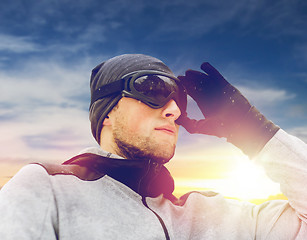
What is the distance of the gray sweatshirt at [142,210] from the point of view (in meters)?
1.85

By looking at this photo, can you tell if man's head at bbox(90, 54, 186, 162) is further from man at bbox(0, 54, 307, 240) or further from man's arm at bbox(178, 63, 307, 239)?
man's arm at bbox(178, 63, 307, 239)

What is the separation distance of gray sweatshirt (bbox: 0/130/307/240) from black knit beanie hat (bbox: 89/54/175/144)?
0.84 metres

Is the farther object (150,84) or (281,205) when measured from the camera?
(150,84)

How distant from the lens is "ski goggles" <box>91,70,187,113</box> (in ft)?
9.27

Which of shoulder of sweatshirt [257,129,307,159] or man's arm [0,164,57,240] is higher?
shoulder of sweatshirt [257,129,307,159]

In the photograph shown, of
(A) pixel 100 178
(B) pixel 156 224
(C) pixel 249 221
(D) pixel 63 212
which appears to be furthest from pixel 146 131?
(C) pixel 249 221

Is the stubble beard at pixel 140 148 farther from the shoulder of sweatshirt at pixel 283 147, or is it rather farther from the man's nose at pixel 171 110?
the shoulder of sweatshirt at pixel 283 147

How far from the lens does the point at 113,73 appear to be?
10.2 feet

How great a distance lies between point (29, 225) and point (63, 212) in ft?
0.82

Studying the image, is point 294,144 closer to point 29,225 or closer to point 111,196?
point 111,196

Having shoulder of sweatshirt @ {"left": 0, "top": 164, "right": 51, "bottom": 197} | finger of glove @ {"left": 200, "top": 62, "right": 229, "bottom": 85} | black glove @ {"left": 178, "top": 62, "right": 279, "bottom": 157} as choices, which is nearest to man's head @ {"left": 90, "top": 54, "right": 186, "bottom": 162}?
black glove @ {"left": 178, "top": 62, "right": 279, "bottom": 157}

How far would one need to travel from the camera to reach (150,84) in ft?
9.37

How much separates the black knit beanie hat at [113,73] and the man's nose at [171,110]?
0.37 meters

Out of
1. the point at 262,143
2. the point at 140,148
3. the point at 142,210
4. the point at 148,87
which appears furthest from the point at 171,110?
the point at 142,210
